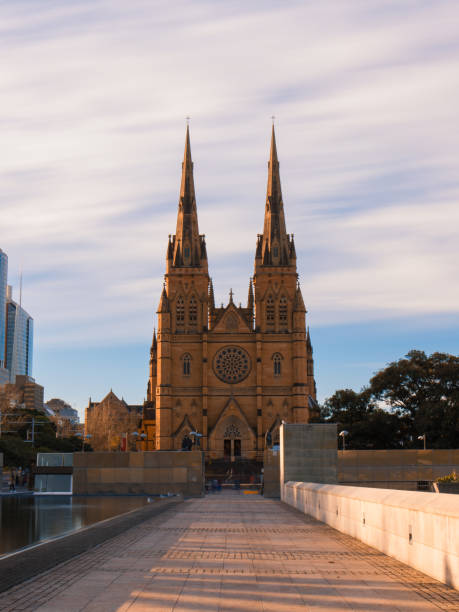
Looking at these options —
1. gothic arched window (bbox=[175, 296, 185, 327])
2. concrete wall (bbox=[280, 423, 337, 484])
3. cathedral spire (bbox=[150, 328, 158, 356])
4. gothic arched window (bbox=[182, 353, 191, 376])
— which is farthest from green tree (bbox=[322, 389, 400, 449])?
cathedral spire (bbox=[150, 328, 158, 356])

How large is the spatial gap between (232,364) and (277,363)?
5.03 metres

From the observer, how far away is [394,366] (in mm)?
73188

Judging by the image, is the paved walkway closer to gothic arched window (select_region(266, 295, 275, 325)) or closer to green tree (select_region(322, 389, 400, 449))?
green tree (select_region(322, 389, 400, 449))

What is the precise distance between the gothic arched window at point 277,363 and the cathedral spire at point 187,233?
13.4 metres

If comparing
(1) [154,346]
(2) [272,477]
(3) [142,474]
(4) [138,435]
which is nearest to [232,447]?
(4) [138,435]

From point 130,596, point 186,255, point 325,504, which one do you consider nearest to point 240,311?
point 186,255

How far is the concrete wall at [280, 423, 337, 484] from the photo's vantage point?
33.1 meters

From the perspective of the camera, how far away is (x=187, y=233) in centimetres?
9600

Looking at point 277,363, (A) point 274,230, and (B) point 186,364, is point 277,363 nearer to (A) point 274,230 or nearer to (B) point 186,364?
(B) point 186,364

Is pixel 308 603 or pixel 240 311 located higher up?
pixel 240 311

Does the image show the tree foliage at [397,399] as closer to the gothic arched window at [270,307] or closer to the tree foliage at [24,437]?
the gothic arched window at [270,307]

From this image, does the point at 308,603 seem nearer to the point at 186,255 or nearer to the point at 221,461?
the point at 221,461

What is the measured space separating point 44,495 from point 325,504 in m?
30.1

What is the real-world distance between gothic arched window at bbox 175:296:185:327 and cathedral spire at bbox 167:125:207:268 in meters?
4.21
